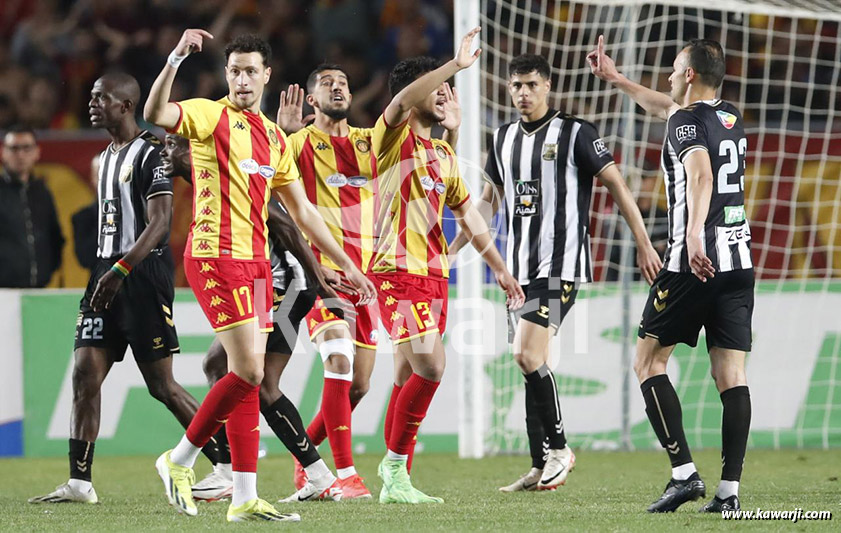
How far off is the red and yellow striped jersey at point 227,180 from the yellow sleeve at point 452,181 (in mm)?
1248

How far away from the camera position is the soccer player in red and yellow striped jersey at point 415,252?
5820mm

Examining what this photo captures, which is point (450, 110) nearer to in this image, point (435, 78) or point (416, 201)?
point (416, 201)

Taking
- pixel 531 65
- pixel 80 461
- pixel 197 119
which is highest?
pixel 531 65

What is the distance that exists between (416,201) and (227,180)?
4.36ft

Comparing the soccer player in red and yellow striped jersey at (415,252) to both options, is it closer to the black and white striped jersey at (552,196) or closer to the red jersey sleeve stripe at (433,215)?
the red jersey sleeve stripe at (433,215)

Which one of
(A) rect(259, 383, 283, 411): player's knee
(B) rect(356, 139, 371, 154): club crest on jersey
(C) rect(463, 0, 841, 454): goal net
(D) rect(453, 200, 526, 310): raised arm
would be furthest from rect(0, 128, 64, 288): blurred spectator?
(D) rect(453, 200, 526, 310): raised arm

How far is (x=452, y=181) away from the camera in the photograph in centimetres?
608

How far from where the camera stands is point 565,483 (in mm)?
6871

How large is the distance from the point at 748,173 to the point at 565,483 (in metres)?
4.44

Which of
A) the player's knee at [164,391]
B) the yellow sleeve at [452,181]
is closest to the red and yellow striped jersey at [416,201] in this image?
the yellow sleeve at [452,181]

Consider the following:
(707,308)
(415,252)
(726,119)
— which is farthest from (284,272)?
(726,119)

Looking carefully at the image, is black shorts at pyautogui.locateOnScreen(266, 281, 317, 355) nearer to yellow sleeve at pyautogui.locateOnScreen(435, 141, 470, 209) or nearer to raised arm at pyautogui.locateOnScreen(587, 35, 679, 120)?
yellow sleeve at pyautogui.locateOnScreen(435, 141, 470, 209)

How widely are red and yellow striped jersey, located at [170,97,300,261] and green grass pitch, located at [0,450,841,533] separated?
1166 mm

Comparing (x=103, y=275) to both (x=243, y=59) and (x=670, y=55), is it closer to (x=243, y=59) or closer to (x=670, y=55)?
(x=243, y=59)
